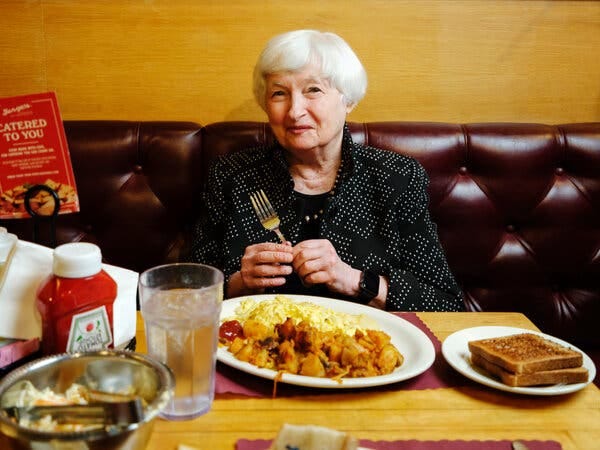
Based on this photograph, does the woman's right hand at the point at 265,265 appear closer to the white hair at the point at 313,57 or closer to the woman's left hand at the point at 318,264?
the woman's left hand at the point at 318,264

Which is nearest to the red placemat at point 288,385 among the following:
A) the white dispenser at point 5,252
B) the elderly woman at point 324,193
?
the white dispenser at point 5,252

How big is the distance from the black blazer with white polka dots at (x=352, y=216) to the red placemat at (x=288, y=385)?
670 millimetres

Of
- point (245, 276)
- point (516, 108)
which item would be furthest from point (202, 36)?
point (516, 108)

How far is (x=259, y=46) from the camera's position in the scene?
92.6 inches

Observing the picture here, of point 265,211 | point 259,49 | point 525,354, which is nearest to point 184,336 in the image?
point 525,354

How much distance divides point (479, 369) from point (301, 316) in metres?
0.38

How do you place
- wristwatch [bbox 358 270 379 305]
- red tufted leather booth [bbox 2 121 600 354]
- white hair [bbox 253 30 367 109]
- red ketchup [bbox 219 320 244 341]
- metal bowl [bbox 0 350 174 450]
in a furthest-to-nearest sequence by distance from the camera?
red tufted leather booth [bbox 2 121 600 354] → white hair [bbox 253 30 367 109] → wristwatch [bbox 358 270 379 305] → red ketchup [bbox 219 320 244 341] → metal bowl [bbox 0 350 174 450]

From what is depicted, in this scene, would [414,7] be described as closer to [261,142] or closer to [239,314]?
[261,142]

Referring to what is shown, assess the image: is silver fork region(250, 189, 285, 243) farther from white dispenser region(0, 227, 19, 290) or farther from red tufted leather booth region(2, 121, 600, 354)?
white dispenser region(0, 227, 19, 290)

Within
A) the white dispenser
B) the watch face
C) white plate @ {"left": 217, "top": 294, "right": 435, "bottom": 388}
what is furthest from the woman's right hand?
the white dispenser

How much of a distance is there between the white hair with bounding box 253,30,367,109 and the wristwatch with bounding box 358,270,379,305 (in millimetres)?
591

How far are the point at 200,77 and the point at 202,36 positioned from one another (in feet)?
0.51

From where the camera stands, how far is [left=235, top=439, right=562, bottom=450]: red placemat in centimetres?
92

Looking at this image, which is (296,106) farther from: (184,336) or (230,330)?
(184,336)
